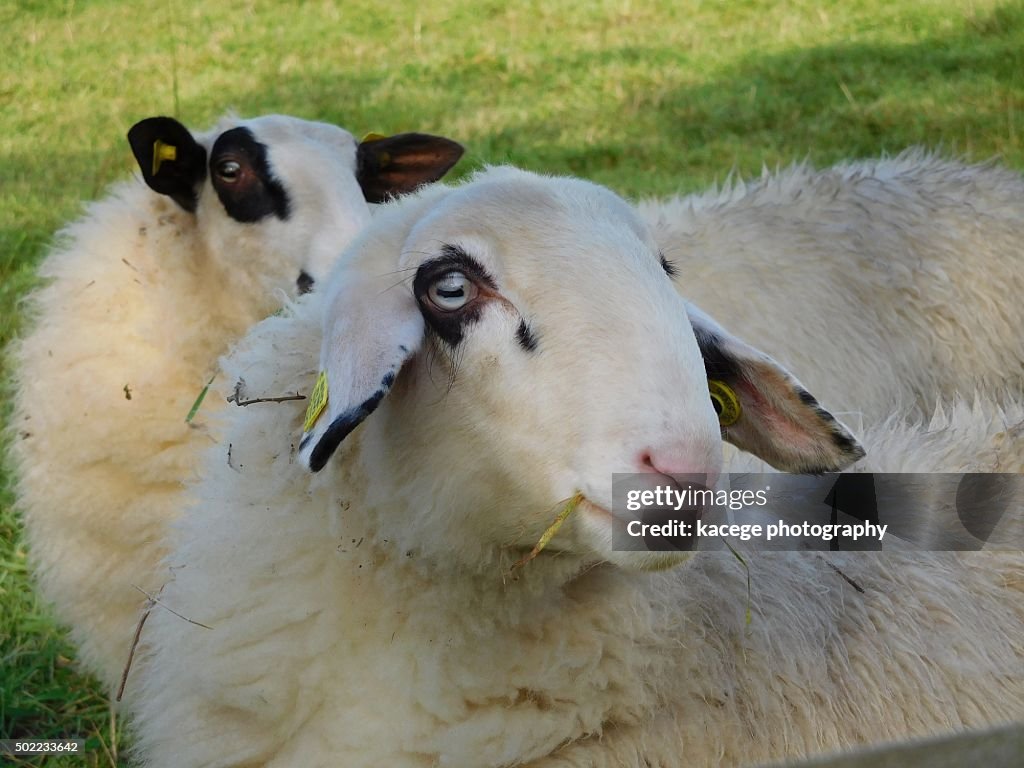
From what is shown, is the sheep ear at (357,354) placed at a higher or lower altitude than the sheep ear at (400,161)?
higher

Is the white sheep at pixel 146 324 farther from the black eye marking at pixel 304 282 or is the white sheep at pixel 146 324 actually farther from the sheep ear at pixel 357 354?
the sheep ear at pixel 357 354

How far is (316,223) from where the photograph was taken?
352 cm

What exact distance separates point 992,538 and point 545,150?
457 cm

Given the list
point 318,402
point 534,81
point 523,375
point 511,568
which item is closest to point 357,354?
point 318,402

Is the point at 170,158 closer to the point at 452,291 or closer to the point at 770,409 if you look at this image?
the point at 452,291

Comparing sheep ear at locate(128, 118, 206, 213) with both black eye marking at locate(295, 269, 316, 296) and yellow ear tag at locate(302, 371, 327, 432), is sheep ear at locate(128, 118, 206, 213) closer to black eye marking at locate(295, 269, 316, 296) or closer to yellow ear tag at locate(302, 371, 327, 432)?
black eye marking at locate(295, 269, 316, 296)

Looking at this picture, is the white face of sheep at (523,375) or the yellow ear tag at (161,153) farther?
the yellow ear tag at (161,153)

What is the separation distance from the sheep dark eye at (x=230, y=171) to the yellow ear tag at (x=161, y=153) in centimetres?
14

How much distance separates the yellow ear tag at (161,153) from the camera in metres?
3.59

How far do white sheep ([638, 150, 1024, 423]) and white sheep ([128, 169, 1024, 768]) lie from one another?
4.98 ft

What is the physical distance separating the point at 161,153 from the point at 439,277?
2051mm

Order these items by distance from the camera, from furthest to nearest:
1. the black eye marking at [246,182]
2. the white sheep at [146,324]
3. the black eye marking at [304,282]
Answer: the black eye marking at [246,182] < the black eye marking at [304,282] < the white sheep at [146,324]

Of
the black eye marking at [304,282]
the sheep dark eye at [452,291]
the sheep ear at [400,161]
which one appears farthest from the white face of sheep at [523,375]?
the sheep ear at [400,161]

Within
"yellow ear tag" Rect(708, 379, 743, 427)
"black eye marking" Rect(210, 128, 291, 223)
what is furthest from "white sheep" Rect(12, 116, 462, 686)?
"yellow ear tag" Rect(708, 379, 743, 427)
